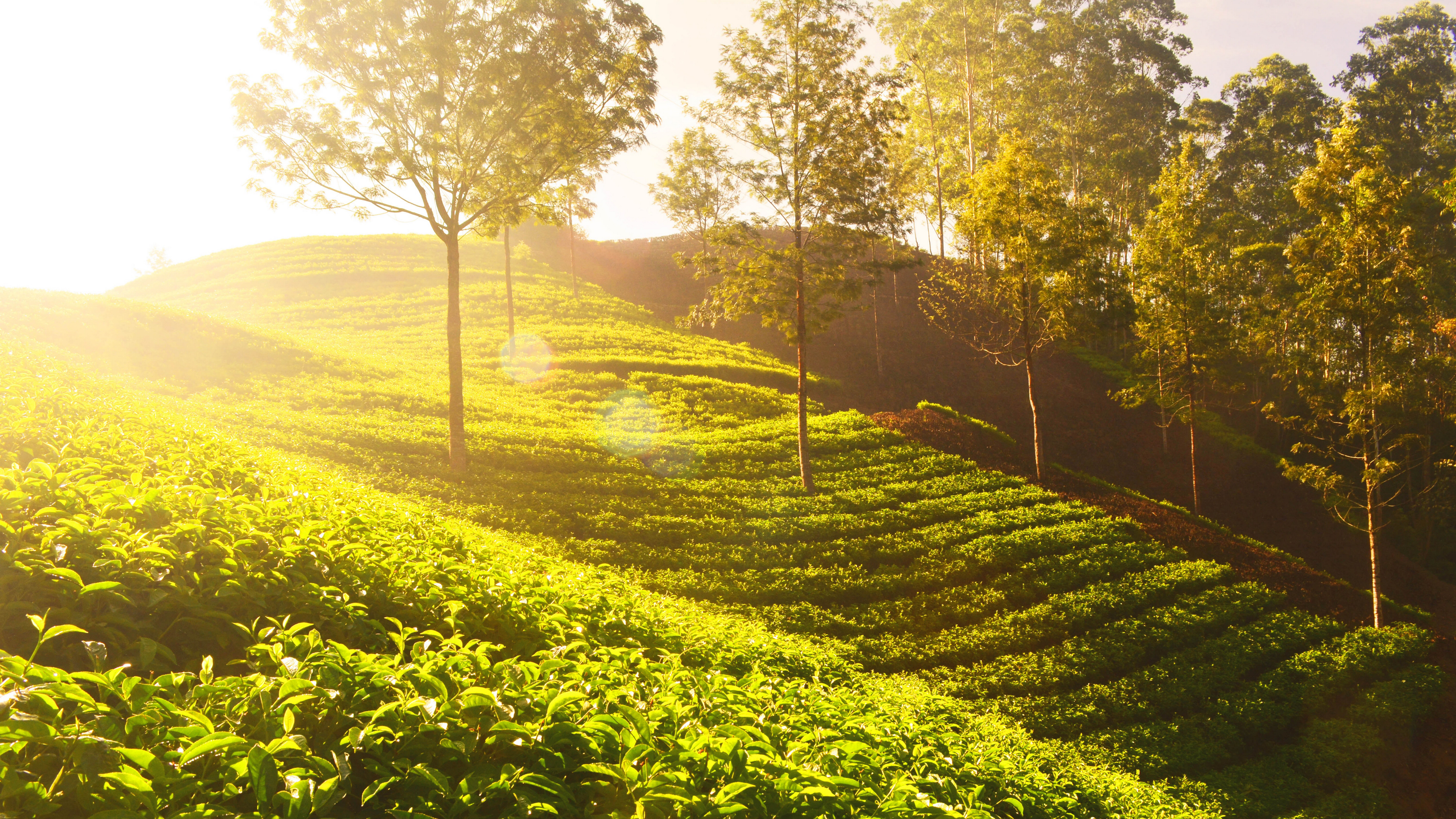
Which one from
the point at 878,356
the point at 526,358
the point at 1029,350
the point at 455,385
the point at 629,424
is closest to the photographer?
the point at 455,385

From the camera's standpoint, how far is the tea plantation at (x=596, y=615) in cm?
271

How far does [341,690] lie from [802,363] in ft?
52.3

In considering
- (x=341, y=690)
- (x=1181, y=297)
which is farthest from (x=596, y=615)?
(x=1181, y=297)

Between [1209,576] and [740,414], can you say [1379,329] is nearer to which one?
[1209,576]

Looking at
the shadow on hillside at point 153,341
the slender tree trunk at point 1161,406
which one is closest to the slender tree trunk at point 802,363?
the slender tree trunk at point 1161,406

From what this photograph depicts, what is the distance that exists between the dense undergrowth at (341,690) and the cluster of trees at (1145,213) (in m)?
13.2

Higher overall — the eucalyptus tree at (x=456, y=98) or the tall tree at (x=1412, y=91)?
the tall tree at (x=1412, y=91)

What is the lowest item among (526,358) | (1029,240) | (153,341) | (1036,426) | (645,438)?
(645,438)

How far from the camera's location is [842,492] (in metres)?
17.6

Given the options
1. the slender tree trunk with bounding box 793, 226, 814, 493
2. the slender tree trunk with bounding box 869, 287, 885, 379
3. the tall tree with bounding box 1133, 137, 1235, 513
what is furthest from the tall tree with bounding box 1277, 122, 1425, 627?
the slender tree trunk with bounding box 869, 287, 885, 379

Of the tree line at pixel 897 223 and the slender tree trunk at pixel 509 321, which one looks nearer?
the tree line at pixel 897 223

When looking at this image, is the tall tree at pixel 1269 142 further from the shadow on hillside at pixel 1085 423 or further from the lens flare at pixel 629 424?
the lens flare at pixel 629 424

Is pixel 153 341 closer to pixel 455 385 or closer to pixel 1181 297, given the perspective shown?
pixel 455 385

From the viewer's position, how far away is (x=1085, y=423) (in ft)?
104
